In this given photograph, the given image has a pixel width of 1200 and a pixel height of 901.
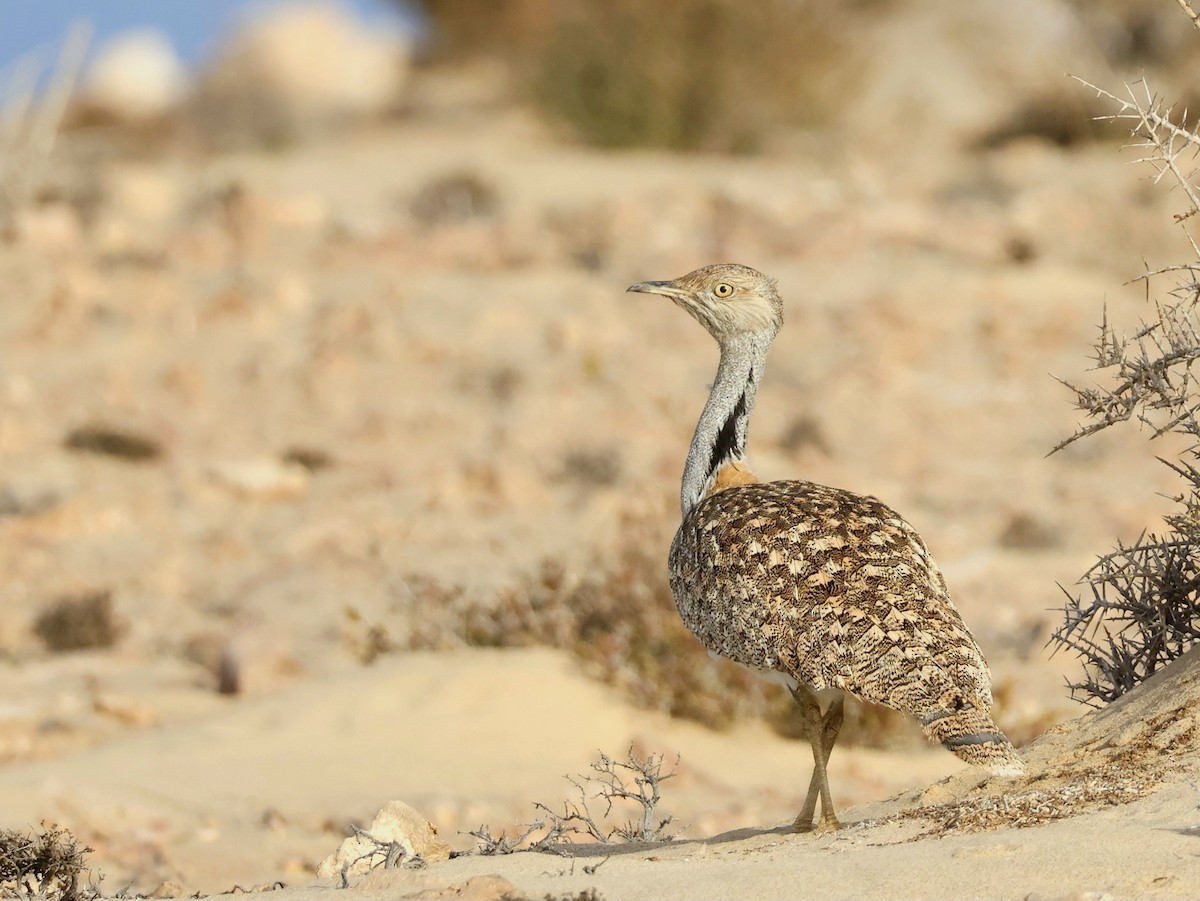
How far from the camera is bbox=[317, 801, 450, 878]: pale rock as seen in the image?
449 centimetres

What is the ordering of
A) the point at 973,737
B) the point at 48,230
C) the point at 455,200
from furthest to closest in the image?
the point at 455,200
the point at 48,230
the point at 973,737

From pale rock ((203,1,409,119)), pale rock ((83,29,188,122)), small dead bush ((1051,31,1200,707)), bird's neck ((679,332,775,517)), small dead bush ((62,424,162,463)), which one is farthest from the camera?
pale rock ((83,29,188,122))

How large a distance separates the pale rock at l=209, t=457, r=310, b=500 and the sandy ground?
0.02m

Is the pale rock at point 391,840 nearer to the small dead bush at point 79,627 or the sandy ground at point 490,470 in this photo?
the sandy ground at point 490,470

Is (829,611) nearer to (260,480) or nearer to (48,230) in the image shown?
(260,480)

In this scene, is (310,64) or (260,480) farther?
(310,64)

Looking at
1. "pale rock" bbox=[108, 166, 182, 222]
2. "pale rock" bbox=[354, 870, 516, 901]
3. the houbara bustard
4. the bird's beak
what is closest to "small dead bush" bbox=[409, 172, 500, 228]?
"pale rock" bbox=[108, 166, 182, 222]

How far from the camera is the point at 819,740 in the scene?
438 cm

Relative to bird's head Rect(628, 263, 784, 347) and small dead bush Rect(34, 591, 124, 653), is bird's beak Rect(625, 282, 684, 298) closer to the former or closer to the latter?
bird's head Rect(628, 263, 784, 347)

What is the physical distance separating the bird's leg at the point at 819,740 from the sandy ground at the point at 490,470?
21 centimetres

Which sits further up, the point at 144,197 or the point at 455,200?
the point at 455,200

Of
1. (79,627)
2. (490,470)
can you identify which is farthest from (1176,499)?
(490,470)

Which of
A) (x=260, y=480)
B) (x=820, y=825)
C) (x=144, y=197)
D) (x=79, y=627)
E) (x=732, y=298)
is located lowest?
(x=820, y=825)

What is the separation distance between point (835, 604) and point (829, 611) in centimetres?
3
